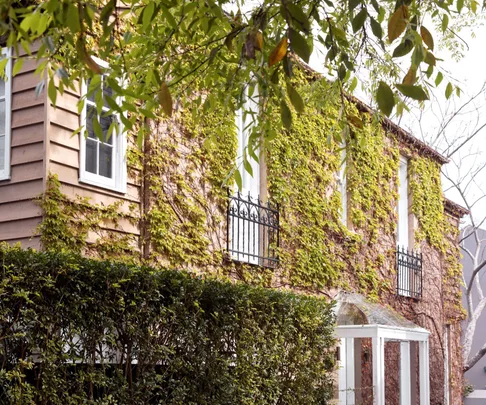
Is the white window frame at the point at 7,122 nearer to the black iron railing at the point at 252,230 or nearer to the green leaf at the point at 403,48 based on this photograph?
the black iron railing at the point at 252,230

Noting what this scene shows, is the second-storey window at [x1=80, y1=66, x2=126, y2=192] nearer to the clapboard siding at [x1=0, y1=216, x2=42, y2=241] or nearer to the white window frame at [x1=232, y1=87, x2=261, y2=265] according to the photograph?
the clapboard siding at [x1=0, y1=216, x2=42, y2=241]

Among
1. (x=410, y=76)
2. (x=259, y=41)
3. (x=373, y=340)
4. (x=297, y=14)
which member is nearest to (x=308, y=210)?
(x=373, y=340)

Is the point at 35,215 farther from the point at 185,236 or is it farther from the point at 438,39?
the point at 438,39

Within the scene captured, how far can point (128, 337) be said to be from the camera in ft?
25.3

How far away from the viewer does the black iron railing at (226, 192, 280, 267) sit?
11305 millimetres

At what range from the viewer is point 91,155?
9078mm

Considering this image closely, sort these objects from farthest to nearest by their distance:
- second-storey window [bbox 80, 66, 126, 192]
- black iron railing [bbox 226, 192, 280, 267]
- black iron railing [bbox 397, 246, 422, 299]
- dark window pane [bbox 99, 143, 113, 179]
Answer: black iron railing [bbox 397, 246, 422, 299], black iron railing [bbox 226, 192, 280, 267], dark window pane [bbox 99, 143, 113, 179], second-storey window [bbox 80, 66, 126, 192]

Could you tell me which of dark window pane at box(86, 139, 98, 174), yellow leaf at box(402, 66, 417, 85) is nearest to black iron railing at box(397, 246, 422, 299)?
dark window pane at box(86, 139, 98, 174)

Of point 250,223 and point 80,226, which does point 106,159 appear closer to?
point 80,226

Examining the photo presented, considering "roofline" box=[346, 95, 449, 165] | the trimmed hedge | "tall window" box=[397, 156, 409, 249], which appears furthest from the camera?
"tall window" box=[397, 156, 409, 249]

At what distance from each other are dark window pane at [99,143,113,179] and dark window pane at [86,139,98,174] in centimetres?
9

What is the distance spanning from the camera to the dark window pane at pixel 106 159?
9.22m

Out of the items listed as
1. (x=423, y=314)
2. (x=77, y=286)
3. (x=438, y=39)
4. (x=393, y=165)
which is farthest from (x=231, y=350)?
(x=438, y=39)

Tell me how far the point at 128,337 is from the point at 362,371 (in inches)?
298
